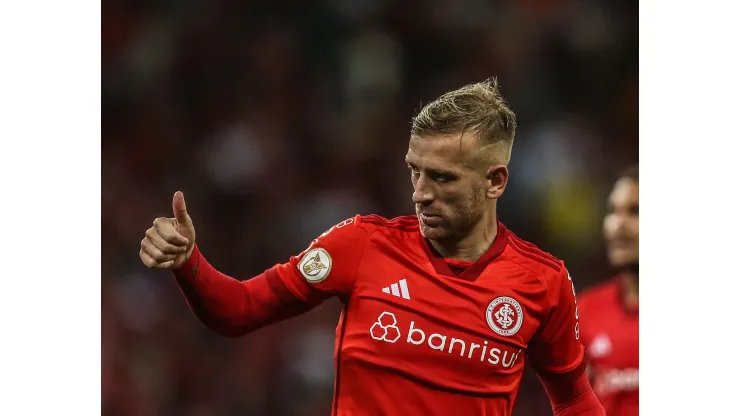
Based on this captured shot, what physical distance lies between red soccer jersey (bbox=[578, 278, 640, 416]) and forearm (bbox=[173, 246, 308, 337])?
1.71 meters

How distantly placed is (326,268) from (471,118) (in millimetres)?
523

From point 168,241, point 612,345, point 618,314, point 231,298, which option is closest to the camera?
point 168,241

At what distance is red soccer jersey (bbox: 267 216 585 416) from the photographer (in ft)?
7.53

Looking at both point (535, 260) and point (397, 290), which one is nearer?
point (397, 290)

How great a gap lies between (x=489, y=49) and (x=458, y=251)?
1349mm

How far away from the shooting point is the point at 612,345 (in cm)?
377

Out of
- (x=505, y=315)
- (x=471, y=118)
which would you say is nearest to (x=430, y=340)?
(x=505, y=315)

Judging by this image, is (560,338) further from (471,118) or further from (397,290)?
(471,118)

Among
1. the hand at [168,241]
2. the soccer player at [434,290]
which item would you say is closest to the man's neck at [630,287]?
the soccer player at [434,290]

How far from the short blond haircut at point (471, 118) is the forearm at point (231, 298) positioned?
528 millimetres
